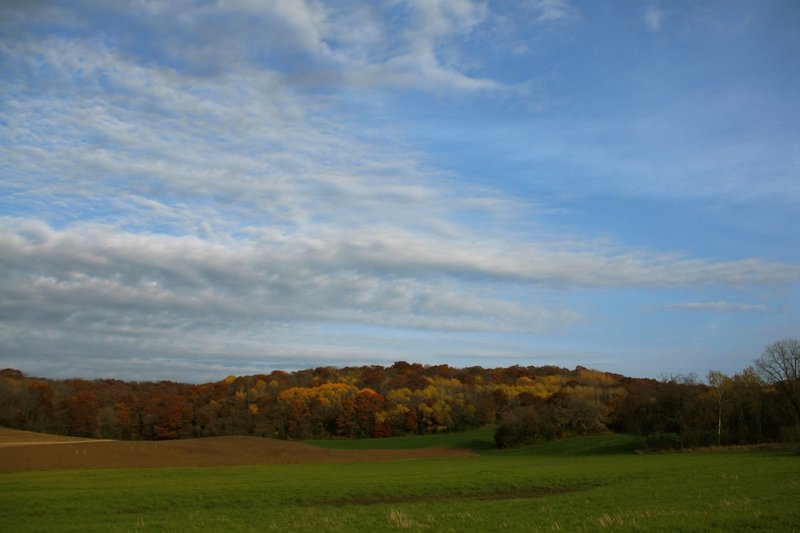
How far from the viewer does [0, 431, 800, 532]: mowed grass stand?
1694cm

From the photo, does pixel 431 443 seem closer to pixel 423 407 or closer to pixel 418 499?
pixel 423 407

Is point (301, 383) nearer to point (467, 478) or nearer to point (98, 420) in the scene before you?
Answer: point (98, 420)

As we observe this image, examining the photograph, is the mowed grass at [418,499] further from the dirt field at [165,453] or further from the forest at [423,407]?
the forest at [423,407]

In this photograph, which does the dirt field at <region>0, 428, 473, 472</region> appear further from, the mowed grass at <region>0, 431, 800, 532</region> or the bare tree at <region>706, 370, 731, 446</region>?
the bare tree at <region>706, 370, 731, 446</region>

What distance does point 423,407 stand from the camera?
11194 cm

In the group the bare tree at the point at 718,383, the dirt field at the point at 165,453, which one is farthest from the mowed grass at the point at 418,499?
the bare tree at the point at 718,383

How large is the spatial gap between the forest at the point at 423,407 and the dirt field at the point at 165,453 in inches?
869

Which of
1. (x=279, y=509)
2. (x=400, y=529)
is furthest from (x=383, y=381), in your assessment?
(x=400, y=529)

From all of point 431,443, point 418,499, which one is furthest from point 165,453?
point 418,499

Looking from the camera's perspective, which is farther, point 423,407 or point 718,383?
point 423,407

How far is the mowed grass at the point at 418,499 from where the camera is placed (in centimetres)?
1694

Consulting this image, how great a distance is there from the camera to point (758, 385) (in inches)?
2968

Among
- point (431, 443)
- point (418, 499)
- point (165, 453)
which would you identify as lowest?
point (431, 443)

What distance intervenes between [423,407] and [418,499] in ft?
267
